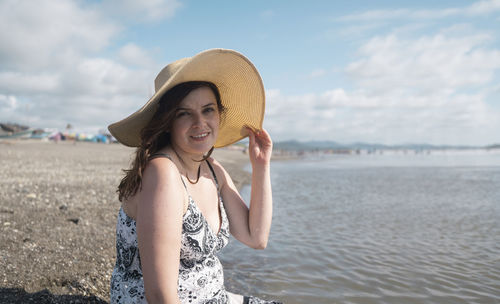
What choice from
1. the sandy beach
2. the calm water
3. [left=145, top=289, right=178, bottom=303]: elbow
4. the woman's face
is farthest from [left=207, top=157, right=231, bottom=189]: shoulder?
the calm water

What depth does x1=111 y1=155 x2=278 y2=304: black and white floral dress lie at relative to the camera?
1.85 m

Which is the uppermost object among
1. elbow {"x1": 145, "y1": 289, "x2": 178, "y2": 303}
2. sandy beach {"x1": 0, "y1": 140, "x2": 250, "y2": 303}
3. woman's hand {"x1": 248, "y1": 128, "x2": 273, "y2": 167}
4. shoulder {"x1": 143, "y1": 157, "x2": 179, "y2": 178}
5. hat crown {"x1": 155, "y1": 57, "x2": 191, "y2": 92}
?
hat crown {"x1": 155, "y1": 57, "x2": 191, "y2": 92}

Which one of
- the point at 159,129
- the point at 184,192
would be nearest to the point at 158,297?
the point at 184,192

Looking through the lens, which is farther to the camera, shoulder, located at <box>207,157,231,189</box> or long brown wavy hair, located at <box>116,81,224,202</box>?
shoulder, located at <box>207,157,231,189</box>

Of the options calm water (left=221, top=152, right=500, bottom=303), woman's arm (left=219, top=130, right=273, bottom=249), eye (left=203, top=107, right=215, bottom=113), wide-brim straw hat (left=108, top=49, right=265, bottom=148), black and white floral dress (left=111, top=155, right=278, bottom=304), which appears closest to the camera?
black and white floral dress (left=111, top=155, right=278, bottom=304)

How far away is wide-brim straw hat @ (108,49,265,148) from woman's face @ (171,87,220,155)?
0.41 ft

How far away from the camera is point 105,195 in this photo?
27.1 feet

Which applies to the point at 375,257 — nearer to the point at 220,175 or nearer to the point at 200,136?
the point at 220,175

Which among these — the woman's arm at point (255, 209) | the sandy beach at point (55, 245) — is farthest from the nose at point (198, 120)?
the sandy beach at point (55, 245)

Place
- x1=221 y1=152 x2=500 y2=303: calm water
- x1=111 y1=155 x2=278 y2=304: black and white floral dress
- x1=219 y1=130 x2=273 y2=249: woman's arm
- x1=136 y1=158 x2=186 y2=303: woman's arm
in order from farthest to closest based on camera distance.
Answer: x1=221 y1=152 x2=500 y2=303: calm water
x1=219 y1=130 x2=273 y2=249: woman's arm
x1=111 y1=155 x2=278 y2=304: black and white floral dress
x1=136 y1=158 x2=186 y2=303: woman's arm

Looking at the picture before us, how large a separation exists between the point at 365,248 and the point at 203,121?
16.4ft

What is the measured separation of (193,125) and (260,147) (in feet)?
2.40

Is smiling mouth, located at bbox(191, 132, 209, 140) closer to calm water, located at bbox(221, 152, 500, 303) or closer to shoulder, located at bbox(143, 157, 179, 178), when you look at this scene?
shoulder, located at bbox(143, 157, 179, 178)

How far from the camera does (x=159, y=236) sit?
155 cm
